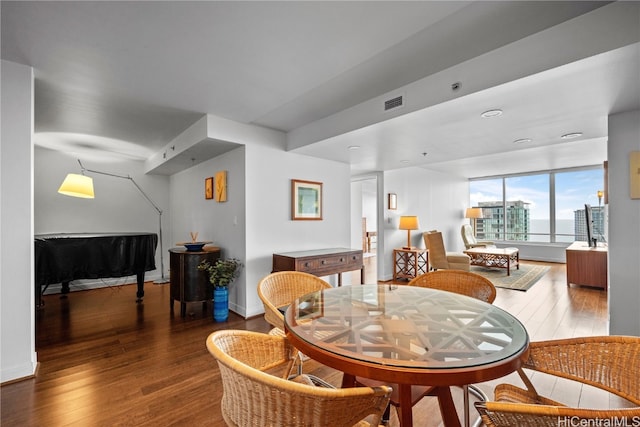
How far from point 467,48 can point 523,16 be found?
0.36 meters

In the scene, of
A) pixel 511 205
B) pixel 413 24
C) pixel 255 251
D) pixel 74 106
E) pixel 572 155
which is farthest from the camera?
pixel 511 205

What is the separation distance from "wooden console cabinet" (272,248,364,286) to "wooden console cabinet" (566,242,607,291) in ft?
13.1

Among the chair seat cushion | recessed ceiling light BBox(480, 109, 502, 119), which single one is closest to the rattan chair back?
the chair seat cushion

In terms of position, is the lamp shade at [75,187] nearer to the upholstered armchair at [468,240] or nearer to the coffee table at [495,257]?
the coffee table at [495,257]

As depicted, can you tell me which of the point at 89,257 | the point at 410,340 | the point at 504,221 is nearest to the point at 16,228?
the point at 89,257

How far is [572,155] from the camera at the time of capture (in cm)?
570

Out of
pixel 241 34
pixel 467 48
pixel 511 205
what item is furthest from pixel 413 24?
pixel 511 205

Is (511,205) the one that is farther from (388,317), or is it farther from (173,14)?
(173,14)

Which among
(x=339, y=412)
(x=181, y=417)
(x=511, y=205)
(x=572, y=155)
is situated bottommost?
(x=181, y=417)

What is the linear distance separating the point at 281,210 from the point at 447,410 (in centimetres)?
298

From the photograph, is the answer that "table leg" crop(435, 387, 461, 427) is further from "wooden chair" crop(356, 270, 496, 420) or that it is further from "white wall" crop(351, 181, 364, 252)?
"white wall" crop(351, 181, 364, 252)

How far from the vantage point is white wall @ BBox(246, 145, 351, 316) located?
3602 mm

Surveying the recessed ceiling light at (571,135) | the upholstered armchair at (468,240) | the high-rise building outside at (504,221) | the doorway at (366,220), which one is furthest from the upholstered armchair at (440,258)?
the high-rise building outside at (504,221)

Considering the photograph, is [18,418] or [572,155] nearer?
[18,418]
